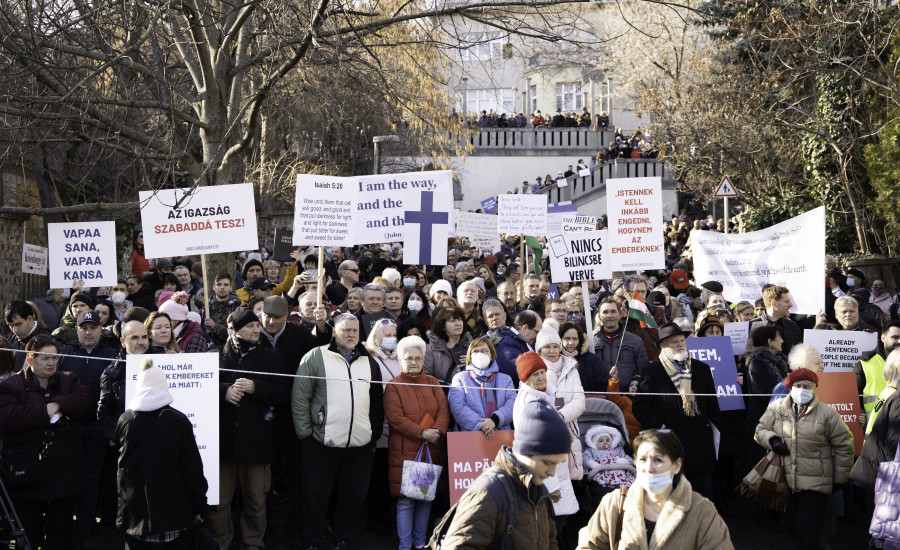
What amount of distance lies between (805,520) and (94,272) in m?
7.61

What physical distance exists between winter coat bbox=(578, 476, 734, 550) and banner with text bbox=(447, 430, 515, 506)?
3171mm

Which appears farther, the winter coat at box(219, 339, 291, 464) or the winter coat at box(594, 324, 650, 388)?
the winter coat at box(594, 324, 650, 388)

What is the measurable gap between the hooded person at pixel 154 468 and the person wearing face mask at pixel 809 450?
171 inches

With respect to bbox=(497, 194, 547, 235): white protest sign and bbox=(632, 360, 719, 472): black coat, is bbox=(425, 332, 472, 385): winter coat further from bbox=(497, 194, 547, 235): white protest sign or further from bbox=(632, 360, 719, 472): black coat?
bbox=(497, 194, 547, 235): white protest sign

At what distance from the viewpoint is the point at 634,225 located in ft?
36.8

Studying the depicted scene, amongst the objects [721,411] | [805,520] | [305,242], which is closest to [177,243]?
[305,242]

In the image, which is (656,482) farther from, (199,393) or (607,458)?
(199,393)

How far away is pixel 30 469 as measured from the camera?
285 inches

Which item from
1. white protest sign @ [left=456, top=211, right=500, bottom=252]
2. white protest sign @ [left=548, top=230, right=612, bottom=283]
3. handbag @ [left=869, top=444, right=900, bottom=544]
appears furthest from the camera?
white protest sign @ [left=456, top=211, right=500, bottom=252]

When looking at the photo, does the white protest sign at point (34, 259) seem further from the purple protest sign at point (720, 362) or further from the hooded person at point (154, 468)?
the purple protest sign at point (720, 362)

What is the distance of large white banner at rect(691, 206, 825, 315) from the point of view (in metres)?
11.4

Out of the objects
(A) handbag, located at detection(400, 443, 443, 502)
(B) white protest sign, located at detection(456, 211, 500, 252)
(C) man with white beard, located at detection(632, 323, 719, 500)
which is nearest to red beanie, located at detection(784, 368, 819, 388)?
(C) man with white beard, located at detection(632, 323, 719, 500)

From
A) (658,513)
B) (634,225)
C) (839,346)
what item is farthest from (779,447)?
(634,225)

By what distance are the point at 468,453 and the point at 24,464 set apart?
3.19 m
